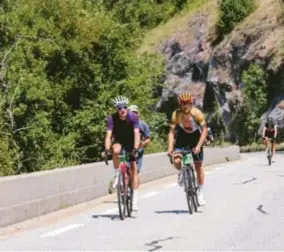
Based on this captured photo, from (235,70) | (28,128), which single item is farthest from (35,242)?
(235,70)

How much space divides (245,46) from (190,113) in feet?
141

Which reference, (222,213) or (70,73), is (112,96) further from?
(222,213)

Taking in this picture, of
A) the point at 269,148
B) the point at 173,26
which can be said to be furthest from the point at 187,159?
the point at 173,26

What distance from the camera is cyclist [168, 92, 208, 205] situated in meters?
12.2

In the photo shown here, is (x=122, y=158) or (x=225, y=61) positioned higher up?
(x=225, y=61)

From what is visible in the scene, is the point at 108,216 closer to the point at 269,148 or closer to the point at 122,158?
the point at 122,158

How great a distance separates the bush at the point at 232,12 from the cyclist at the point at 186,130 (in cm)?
4705

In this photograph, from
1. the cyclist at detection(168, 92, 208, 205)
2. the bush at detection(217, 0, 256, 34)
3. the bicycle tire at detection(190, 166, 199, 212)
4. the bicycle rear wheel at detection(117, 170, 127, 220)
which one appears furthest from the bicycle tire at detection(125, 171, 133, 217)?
the bush at detection(217, 0, 256, 34)

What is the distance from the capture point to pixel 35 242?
9.61m

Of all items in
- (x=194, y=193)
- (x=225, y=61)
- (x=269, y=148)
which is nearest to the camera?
(x=194, y=193)

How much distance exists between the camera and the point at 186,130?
12.4 meters

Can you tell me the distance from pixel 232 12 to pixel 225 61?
199 inches

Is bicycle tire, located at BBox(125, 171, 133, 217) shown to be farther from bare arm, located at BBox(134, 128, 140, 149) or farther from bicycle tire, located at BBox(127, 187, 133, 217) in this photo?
bare arm, located at BBox(134, 128, 140, 149)

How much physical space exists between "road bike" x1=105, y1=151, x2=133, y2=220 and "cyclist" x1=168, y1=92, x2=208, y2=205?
28.6 inches
